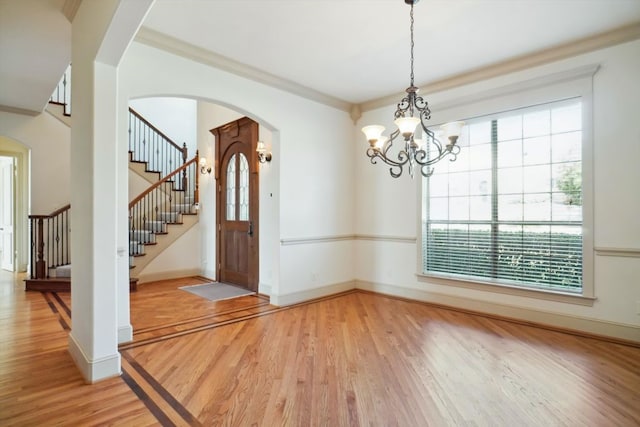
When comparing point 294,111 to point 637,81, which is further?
point 294,111

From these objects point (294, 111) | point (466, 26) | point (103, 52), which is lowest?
point (103, 52)

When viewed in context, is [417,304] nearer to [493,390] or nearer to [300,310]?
[300,310]

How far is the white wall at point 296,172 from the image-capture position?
389cm

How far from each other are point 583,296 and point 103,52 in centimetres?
509

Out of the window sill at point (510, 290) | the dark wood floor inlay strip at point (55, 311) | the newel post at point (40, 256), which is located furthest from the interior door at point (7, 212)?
the window sill at point (510, 290)

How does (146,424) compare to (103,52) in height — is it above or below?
below

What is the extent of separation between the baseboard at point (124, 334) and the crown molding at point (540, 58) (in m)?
4.66

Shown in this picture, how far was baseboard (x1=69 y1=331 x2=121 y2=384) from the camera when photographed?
2521mm

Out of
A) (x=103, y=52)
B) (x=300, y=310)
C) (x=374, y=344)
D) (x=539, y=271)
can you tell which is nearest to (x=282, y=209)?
(x=300, y=310)

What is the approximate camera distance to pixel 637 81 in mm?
3303

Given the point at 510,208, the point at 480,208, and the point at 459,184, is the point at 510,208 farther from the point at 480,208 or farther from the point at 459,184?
the point at 459,184

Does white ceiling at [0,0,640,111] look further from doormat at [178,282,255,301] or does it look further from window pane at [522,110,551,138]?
doormat at [178,282,255,301]

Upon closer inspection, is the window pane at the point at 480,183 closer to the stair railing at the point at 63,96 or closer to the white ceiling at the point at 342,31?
the white ceiling at the point at 342,31

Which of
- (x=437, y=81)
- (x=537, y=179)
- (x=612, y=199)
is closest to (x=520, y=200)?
(x=537, y=179)
